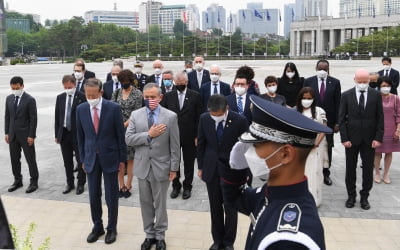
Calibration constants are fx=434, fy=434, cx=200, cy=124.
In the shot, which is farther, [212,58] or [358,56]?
[212,58]

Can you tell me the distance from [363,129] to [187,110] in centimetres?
281

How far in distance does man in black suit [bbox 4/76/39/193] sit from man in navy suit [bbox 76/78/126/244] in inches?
92.4

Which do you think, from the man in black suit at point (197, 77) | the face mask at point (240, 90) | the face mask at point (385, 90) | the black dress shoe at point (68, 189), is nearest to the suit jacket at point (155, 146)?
the face mask at point (240, 90)

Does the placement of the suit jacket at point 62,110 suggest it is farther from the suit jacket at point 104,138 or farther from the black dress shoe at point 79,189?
the suit jacket at point 104,138

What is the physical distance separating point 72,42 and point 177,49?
24.7 metres

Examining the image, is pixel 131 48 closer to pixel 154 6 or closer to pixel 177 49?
pixel 177 49

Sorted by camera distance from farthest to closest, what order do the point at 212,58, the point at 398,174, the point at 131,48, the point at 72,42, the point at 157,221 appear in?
1. the point at 72,42
2. the point at 131,48
3. the point at 212,58
4. the point at 398,174
5. the point at 157,221

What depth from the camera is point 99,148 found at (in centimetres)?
545

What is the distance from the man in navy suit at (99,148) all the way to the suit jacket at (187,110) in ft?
6.31

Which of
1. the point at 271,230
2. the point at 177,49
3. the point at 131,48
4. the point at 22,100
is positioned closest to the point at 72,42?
the point at 131,48

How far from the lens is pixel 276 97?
7.23m

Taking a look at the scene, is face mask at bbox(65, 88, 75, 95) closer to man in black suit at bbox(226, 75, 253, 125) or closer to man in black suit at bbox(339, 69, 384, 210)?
man in black suit at bbox(226, 75, 253, 125)

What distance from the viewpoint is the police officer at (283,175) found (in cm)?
173

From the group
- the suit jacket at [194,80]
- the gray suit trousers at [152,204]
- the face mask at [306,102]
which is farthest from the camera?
the suit jacket at [194,80]
